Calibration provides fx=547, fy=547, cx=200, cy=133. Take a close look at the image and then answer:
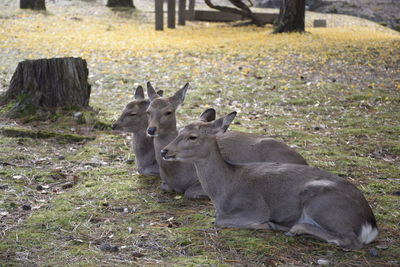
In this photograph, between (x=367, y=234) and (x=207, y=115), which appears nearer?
(x=367, y=234)

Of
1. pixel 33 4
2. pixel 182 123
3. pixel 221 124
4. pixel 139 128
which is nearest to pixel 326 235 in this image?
pixel 221 124

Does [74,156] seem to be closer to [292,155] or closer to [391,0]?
[292,155]

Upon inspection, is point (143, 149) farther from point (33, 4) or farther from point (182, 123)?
point (33, 4)

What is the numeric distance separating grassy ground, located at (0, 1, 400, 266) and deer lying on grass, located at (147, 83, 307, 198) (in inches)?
8.2

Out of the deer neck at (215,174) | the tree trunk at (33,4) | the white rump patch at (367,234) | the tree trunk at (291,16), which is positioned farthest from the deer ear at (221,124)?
the tree trunk at (33,4)

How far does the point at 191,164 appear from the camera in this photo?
6449mm

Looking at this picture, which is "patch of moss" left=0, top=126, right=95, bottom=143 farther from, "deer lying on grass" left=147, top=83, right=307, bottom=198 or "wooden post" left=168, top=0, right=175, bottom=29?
"wooden post" left=168, top=0, right=175, bottom=29

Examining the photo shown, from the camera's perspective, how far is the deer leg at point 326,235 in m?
4.66

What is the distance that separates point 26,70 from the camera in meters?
9.44

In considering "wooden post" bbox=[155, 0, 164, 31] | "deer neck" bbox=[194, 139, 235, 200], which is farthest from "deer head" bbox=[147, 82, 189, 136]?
"wooden post" bbox=[155, 0, 164, 31]

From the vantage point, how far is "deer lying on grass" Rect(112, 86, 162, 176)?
7.10 meters

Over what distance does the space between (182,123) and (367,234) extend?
497 centimetres

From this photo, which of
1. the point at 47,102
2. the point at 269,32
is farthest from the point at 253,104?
the point at 269,32

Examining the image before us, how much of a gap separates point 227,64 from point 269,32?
23.7 feet
